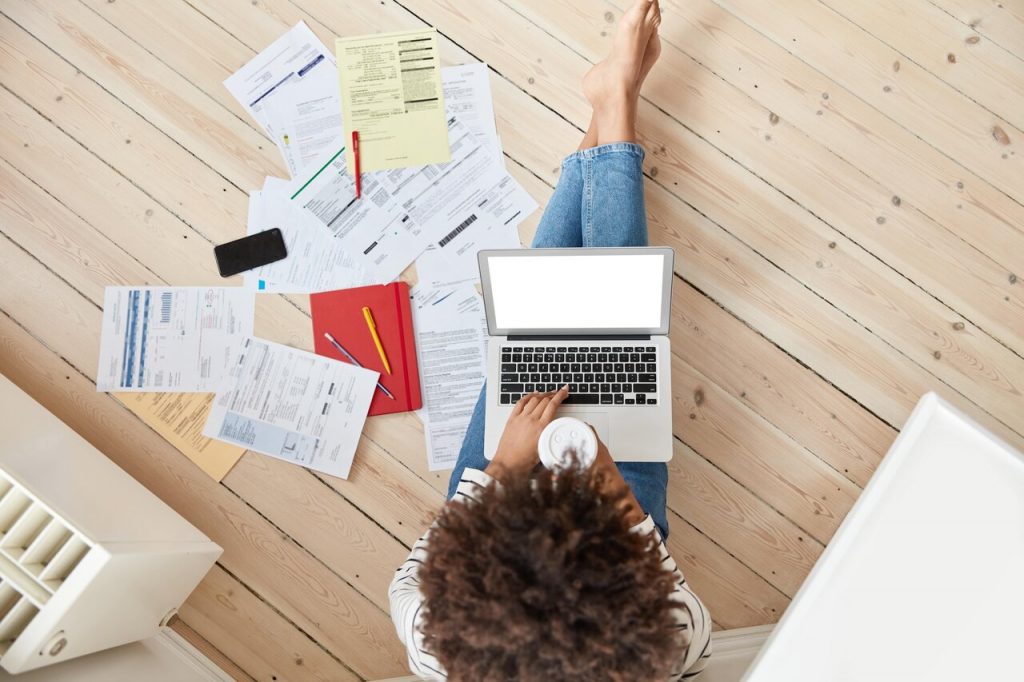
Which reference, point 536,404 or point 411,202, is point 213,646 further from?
point 411,202

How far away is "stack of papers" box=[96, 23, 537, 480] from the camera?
4.58 feet

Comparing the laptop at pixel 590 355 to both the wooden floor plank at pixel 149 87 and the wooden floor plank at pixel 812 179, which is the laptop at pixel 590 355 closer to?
the wooden floor plank at pixel 812 179

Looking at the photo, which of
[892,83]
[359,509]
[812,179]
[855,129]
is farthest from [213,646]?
[892,83]

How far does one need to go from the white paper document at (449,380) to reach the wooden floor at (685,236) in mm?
54

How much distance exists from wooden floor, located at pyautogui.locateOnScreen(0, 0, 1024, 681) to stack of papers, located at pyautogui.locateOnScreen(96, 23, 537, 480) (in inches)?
1.6

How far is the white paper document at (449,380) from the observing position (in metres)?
1.39

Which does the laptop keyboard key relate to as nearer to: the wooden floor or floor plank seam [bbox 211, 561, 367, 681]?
the wooden floor

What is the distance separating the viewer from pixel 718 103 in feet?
4.72

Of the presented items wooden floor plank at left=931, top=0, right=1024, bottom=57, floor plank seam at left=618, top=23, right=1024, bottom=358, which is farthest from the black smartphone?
wooden floor plank at left=931, top=0, right=1024, bottom=57

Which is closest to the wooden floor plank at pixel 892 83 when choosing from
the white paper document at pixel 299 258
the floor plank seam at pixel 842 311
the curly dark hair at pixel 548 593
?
the floor plank seam at pixel 842 311

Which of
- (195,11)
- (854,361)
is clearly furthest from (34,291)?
(854,361)

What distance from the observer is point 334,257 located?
1.42 meters

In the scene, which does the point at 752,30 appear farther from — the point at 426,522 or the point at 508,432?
the point at 426,522

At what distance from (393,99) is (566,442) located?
0.87 m
